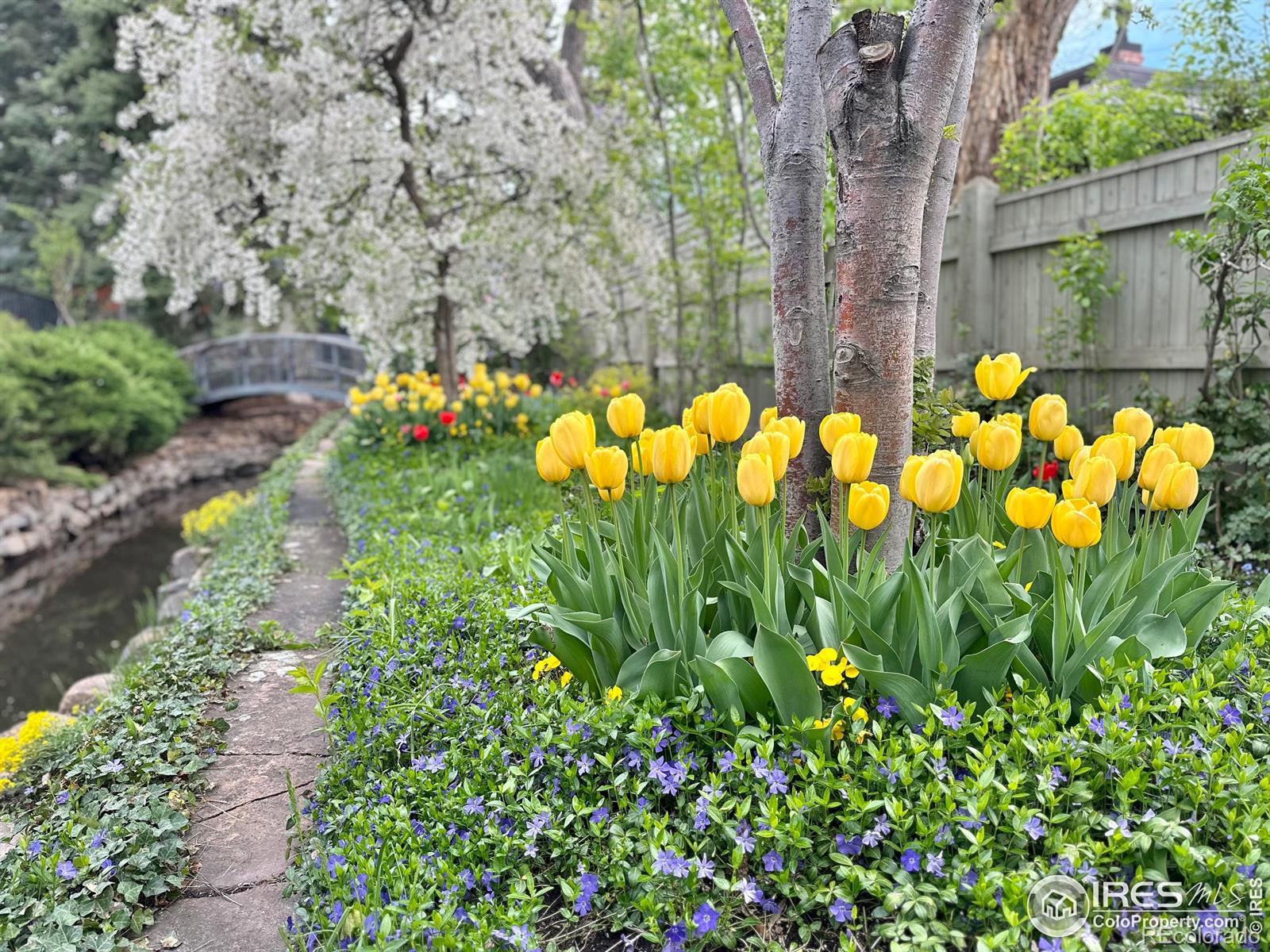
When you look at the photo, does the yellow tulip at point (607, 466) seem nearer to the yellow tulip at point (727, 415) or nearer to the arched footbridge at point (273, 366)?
the yellow tulip at point (727, 415)

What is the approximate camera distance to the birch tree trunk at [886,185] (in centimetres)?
214

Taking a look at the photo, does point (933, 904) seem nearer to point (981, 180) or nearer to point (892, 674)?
point (892, 674)

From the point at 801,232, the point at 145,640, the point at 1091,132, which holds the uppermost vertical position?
the point at 1091,132

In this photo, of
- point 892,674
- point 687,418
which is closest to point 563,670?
point 687,418

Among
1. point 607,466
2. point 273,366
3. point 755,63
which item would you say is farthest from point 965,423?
point 273,366

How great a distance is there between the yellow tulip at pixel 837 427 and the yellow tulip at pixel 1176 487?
0.68 m

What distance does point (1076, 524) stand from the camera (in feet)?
5.67

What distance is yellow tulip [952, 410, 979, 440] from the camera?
8.09ft

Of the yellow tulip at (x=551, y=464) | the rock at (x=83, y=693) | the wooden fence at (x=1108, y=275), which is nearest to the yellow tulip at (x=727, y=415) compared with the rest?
the yellow tulip at (x=551, y=464)

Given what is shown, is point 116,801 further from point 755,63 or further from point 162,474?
point 162,474

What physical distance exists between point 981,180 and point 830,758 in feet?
15.2

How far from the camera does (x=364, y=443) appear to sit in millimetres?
7484

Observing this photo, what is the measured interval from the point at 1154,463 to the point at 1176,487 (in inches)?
3.1

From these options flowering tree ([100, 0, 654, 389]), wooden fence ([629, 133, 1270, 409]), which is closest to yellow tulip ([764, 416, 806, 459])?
wooden fence ([629, 133, 1270, 409])
